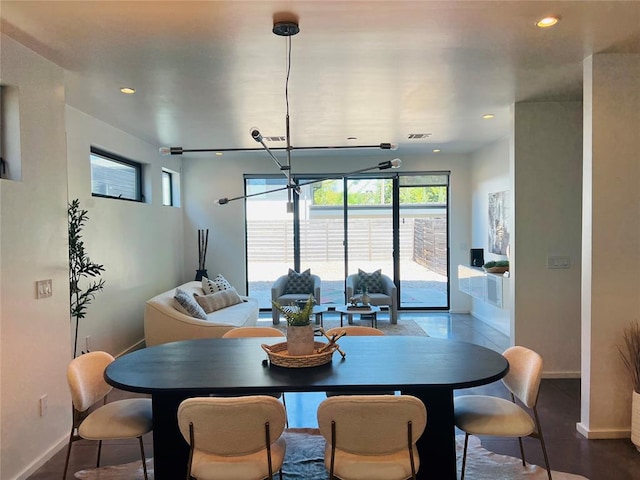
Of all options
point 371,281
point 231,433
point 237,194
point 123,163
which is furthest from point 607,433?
point 237,194

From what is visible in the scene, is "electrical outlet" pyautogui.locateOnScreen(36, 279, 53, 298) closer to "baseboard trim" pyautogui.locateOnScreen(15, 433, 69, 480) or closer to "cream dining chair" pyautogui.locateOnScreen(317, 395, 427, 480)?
"baseboard trim" pyautogui.locateOnScreen(15, 433, 69, 480)

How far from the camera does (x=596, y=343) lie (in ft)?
10.2

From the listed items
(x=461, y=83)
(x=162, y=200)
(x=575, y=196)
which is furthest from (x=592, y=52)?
(x=162, y=200)

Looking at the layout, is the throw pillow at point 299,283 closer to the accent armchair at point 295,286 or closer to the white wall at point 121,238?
the accent armchair at point 295,286

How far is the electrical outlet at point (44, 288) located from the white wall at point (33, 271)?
33mm

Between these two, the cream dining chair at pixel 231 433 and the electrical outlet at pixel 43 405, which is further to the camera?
the electrical outlet at pixel 43 405

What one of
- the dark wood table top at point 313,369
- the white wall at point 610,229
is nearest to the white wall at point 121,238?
the dark wood table top at point 313,369

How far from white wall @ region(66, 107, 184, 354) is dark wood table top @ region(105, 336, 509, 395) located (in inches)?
94.4

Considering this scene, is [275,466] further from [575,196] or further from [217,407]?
[575,196]

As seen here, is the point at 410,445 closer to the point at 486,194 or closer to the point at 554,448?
the point at 554,448

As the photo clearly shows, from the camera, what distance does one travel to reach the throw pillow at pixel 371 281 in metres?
7.15

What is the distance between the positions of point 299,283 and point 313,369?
16.3ft

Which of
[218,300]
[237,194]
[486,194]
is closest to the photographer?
[218,300]

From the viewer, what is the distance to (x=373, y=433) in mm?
1880
